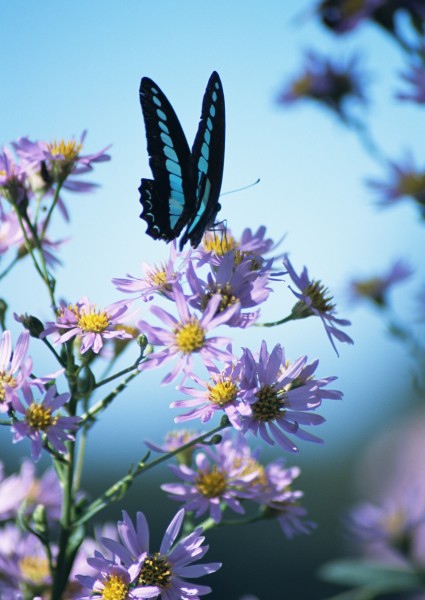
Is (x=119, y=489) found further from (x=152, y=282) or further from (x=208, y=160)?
(x=208, y=160)

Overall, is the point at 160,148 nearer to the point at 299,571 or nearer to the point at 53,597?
the point at 53,597

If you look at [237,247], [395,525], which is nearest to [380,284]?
[395,525]

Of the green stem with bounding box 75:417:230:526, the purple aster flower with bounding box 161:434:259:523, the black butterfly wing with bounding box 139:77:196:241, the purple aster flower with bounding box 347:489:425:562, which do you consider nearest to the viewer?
the green stem with bounding box 75:417:230:526

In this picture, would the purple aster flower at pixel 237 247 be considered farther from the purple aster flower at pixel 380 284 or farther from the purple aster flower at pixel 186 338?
the purple aster flower at pixel 380 284

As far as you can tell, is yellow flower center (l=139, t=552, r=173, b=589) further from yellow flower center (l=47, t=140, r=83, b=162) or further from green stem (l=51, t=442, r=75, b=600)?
yellow flower center (l=47, t=140, r=83, b=162)

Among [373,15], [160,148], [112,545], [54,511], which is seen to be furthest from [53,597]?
[373,15]

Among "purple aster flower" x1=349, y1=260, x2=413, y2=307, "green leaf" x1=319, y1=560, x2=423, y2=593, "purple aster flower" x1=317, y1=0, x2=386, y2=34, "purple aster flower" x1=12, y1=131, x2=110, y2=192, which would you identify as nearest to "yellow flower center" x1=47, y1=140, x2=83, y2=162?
"purple aster flower" x1=12, y1=131, x2=110, y2=192
